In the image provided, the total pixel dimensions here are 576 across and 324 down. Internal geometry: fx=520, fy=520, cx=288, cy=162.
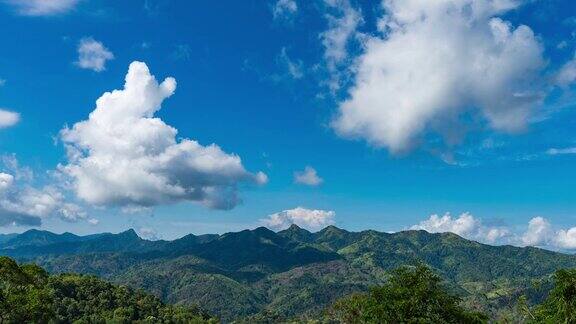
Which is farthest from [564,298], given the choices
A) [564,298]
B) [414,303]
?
[414,303]

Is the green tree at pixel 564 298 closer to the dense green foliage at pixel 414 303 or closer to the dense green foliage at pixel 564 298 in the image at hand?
the dense green foliage at pixel 564 298

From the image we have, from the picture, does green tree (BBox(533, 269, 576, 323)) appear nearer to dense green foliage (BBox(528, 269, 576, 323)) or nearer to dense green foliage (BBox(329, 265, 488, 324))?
dense green foliage (BBox(528, 269, 576, 323))

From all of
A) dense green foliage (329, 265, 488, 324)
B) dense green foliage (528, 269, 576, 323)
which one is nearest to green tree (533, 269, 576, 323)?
dense green foliage (528, 269, 576, 323)

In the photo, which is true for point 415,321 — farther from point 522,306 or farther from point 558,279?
point 522,306

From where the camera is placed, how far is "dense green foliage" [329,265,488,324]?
92.2 m

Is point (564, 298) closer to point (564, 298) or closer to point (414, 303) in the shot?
point (564, 298)

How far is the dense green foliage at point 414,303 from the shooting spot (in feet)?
302

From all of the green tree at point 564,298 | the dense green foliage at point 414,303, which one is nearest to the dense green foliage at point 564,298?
the green tree at point 564,298

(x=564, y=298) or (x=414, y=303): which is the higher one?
(x=564, y=298)

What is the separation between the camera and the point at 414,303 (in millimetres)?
92562

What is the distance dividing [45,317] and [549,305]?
391 ft

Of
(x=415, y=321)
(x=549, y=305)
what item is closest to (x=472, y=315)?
(x=415, y=321)

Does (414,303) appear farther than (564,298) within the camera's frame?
No

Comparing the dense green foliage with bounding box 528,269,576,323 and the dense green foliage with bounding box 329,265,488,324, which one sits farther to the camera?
the dense green foliage with bounding box 528,269,576,323
